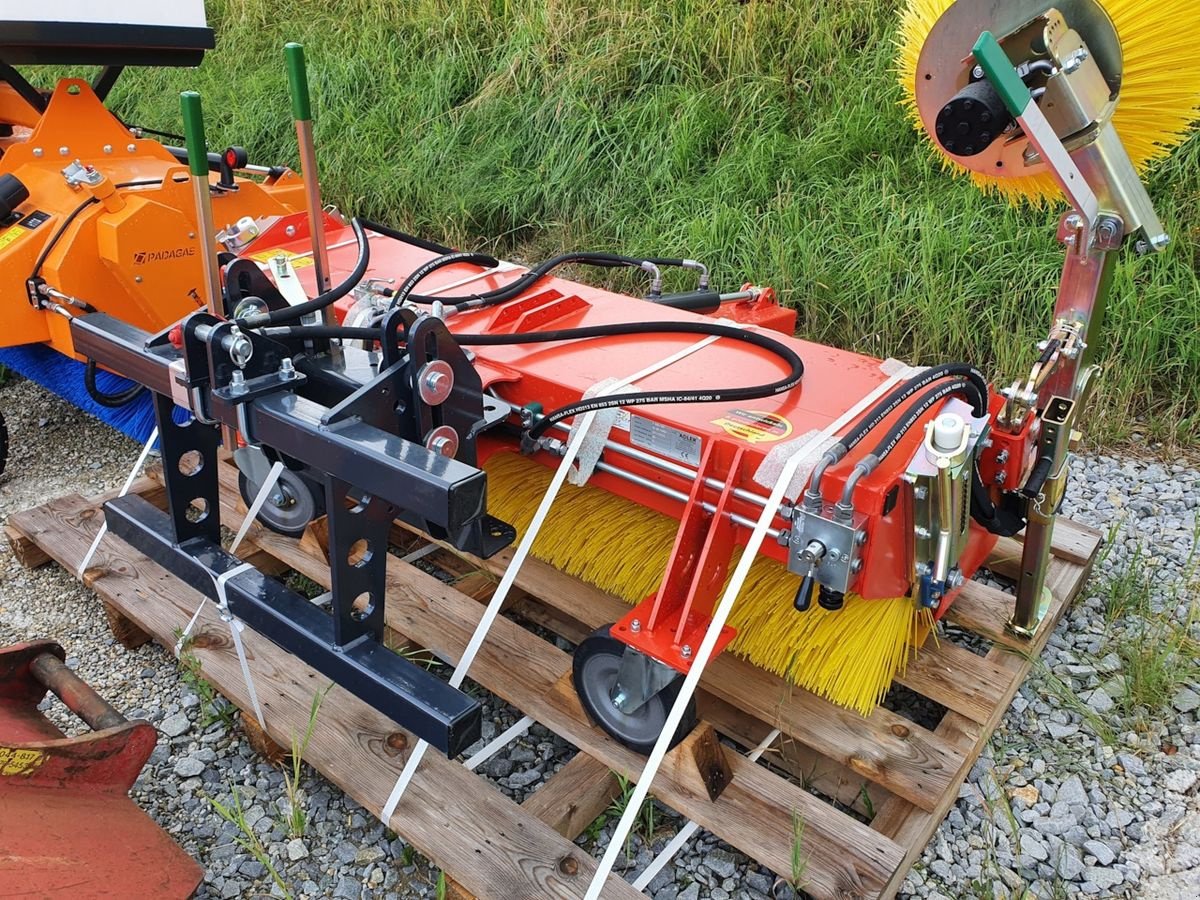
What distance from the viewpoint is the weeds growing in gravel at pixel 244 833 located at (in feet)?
5.83

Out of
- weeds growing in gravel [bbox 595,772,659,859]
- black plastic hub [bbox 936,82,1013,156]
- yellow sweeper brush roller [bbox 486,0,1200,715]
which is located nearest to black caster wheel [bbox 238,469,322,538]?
yellow sweeper brush roller [bbox 486,0,1200,715]

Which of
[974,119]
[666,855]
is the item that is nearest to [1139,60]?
[974,119]

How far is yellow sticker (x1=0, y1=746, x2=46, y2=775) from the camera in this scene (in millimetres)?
1572

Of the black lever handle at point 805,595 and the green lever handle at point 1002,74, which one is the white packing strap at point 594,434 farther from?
the green lever handle at point 1002,74

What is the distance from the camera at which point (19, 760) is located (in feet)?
5.20

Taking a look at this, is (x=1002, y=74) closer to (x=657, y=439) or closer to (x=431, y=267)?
(x=657, y=439)

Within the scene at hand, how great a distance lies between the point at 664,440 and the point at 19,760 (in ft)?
4.06

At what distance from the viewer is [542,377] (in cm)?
203

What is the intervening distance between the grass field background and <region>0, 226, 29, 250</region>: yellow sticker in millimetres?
2196

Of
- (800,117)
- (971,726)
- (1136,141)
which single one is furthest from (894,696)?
(800,117)

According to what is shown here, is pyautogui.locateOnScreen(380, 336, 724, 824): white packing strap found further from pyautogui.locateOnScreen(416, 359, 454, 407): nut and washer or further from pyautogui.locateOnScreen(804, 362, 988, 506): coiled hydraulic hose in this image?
pyautogui.locateOnScreen(804, 362, 988, 506): coiled hydraulic hose

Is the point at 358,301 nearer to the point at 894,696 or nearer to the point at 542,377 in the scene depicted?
the point at 542,377

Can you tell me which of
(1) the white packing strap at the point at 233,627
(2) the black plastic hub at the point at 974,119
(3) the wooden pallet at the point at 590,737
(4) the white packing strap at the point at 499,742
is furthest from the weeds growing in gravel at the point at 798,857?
(2) the black plastic hub at the point at 974,119

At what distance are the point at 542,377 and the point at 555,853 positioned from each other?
928 mm
